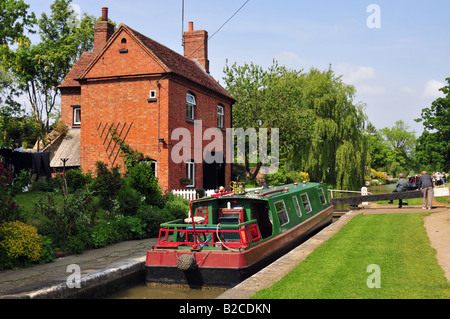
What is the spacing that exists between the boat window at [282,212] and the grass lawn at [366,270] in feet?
4.18

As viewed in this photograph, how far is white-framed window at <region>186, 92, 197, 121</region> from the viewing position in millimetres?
21273

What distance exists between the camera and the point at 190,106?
70.8 feet

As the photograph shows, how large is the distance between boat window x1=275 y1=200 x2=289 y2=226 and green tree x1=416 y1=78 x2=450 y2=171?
4662 centimetres

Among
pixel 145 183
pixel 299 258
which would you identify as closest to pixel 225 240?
pixel 299 258

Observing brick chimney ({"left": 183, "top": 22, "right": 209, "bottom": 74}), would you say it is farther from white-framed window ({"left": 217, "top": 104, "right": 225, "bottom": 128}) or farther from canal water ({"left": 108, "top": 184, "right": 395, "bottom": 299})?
canal water ({"left": 108, "top": 184, "right": 395, "bottom": 299})

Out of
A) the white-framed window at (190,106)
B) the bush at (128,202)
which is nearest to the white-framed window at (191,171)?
the white-framed window at (190,106)

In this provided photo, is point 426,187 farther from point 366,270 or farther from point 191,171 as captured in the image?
point 366,270

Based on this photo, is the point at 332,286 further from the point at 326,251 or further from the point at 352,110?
the point at 352,110

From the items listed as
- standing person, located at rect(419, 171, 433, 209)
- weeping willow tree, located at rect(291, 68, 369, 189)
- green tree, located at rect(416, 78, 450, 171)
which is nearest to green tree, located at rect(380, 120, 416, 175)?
green tree, located at rect(416, 78, 450, 171)

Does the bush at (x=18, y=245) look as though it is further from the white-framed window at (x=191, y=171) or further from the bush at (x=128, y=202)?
the white-framed window at (x=191, y=171)

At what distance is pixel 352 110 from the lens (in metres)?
34.5

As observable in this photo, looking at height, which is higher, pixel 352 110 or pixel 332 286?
pixel 352 110

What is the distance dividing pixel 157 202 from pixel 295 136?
16.5 metres
